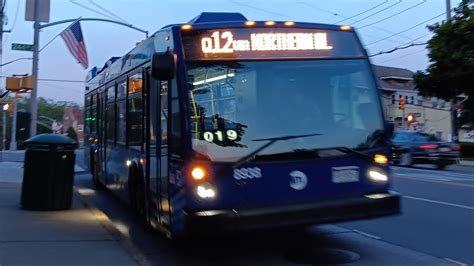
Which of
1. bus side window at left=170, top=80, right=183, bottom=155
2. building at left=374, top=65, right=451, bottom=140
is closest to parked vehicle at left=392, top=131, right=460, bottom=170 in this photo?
bus side window at left=170, top=80, right=183, bottom=155

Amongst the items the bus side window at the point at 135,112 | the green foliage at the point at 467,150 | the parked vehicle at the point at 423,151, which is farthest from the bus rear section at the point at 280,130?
the green foliage at the point at 467,150

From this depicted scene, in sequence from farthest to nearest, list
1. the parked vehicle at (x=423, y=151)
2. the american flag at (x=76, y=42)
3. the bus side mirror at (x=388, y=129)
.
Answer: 1. the parked vehicle at (x=423, y=151)
2. the american flag at (x=76, y=42)
3. the bus side mirror at (x=388, y=129)

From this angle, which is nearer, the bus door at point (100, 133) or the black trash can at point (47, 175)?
the black trash can at point (47, 175)

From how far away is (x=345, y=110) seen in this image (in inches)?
275

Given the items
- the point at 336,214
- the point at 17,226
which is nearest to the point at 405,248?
the point at 336,214

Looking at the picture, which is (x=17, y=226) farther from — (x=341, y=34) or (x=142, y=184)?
(x=341, y=34)

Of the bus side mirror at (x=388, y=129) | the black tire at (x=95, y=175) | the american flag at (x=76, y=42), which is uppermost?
the american flag at (x=76, y=42)

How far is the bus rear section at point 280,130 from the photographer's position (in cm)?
640

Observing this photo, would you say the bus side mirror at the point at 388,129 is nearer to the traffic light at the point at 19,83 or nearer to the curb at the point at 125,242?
the curb at the point at 125,242

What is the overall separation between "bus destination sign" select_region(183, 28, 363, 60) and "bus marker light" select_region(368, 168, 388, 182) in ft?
4.80

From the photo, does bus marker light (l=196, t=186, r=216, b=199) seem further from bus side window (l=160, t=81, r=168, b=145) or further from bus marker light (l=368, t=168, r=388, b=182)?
bus marker light (l=368, t=168, r=388, b=182)

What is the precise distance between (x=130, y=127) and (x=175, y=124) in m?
3.07

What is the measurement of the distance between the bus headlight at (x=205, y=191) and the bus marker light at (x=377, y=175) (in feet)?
6.39

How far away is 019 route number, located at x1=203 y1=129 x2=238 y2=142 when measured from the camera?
6457 mm
